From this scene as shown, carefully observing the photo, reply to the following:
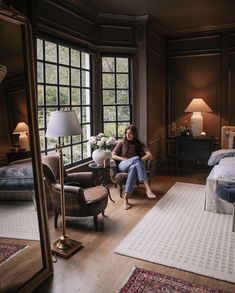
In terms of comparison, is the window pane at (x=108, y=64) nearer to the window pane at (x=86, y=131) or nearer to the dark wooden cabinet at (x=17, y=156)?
the window pane at (x=86, y=131)

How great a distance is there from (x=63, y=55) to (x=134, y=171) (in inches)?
79.7

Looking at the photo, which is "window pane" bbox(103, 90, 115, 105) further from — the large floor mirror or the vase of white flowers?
the large floor mirror

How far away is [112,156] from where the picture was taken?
468 cm

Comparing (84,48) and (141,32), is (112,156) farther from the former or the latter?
(141,32)

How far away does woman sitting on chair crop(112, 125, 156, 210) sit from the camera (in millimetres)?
4348

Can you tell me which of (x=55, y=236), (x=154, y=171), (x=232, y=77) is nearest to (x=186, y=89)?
(x=232, y=77)

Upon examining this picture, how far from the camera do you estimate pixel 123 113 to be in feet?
18.6

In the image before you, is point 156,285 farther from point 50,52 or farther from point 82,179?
point 50,52

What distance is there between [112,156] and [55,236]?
173 centimetres

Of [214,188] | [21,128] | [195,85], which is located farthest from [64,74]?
[195,85]

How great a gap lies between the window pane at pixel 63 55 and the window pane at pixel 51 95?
0.46m

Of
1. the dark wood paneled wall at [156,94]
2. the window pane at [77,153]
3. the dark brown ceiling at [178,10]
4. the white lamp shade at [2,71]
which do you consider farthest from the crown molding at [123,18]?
the white lamp shade at [2,71]

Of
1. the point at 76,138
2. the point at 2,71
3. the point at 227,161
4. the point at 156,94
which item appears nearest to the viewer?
the point at 2,71

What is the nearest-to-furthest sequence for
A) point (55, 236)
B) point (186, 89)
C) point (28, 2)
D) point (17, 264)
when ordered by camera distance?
point (17, 264) < point (28, 2) < point (55, 236) < point (186, 89)
